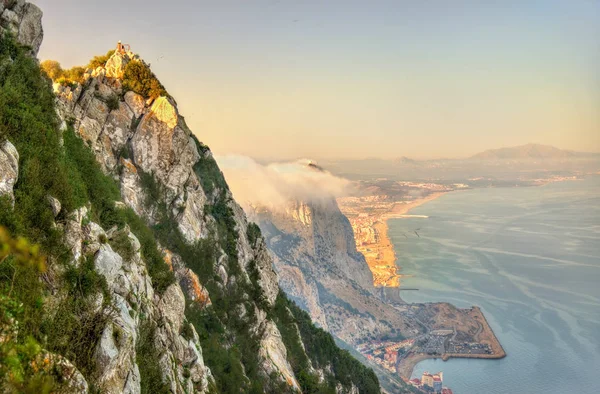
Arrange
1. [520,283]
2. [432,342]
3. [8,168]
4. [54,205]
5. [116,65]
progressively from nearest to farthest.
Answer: [8,168] → [54,205] → [116,65] → [432,342] → [520,283]

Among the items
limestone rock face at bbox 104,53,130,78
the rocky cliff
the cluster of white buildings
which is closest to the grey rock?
the rocky cliff

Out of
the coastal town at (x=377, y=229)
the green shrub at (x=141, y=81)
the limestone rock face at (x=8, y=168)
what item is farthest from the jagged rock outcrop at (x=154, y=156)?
the coastal town at (x=377, y=229)

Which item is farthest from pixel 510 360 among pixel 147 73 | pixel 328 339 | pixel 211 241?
pixel 147 73

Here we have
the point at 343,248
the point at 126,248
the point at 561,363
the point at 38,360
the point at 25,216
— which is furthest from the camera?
the point at 343,248

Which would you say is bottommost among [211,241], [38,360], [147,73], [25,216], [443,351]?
[443,351]

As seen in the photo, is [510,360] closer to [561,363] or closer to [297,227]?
[561,363]

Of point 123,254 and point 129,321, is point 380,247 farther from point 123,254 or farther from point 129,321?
point 129,321

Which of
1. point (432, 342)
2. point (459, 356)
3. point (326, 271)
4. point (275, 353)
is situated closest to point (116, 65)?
point (275, 353)

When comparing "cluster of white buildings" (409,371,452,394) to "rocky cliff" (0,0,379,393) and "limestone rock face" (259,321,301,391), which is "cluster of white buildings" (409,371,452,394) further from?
"limestone rock face" (259,321,301,391)
